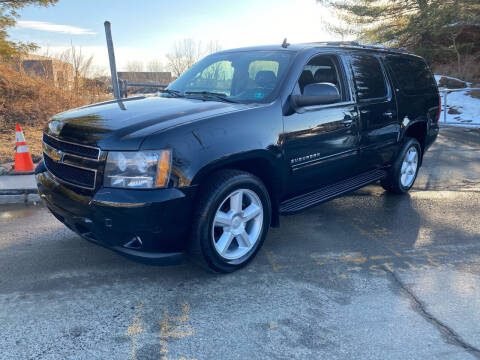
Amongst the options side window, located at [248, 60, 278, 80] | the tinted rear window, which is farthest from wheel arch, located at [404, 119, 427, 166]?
side window, located at [248, 60, 278, 80]

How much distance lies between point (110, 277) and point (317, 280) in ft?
5.68

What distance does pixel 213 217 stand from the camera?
10.0 ft

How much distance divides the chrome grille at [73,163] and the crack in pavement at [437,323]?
8.21 feet

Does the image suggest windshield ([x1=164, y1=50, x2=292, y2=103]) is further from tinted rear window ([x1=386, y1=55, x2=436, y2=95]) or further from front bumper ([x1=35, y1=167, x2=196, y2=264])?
tinted rear window ([x1=386, y1=55, x2=436, y2=95])

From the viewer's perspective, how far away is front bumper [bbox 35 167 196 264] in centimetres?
273

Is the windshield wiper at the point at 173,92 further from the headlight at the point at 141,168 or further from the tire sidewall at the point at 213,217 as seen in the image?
the headlight at the point at 141,168

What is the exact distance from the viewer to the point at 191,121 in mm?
2967

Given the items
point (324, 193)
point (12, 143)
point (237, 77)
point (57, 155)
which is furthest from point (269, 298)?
point (12, 143)

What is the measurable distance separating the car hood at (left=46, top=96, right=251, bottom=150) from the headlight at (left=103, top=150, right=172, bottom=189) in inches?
2.8

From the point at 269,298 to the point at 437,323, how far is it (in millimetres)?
1163

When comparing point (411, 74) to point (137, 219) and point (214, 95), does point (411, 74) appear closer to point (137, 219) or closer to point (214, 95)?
point (214, 95)

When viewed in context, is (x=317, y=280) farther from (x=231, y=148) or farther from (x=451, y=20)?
(x=451, y=20)

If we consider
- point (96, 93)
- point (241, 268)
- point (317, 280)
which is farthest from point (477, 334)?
point (96, 93)

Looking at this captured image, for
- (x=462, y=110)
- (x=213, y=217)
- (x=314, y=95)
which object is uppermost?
(x=314, y=95)
